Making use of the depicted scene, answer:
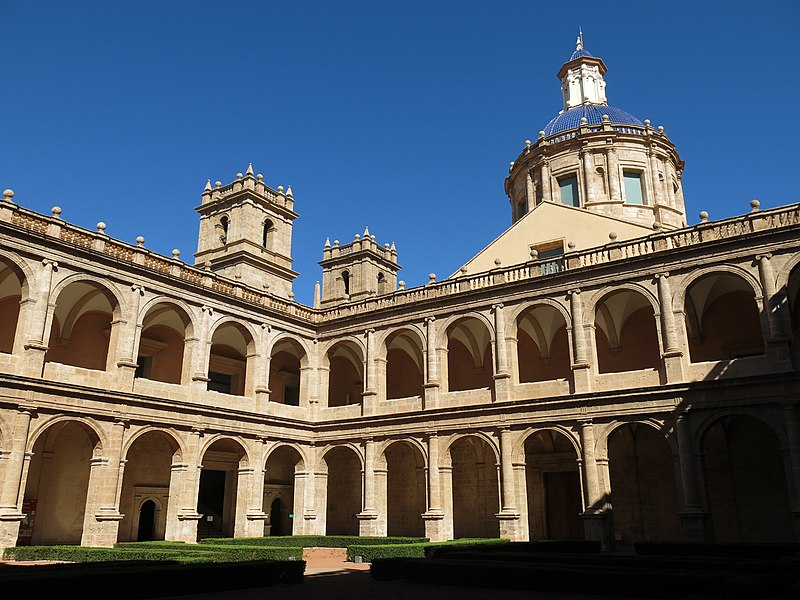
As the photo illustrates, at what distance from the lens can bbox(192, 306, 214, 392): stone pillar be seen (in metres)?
25.8

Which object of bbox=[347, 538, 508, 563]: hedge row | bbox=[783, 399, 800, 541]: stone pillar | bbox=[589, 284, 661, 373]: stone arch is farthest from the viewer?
bbox=[589, 284, 661, 373]: stone arch

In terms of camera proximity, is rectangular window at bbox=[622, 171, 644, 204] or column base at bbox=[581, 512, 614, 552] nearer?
column base at bbox=[581, 512, 614, 552]

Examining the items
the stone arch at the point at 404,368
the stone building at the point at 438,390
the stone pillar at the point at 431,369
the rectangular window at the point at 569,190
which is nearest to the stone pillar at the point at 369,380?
the stone building at the point at 438,390

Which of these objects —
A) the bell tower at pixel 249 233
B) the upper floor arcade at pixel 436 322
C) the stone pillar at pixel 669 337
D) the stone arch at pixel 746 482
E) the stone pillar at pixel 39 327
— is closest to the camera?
the stone pillar at pixel 39 327

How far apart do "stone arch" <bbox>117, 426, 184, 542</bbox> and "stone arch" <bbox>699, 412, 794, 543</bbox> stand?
20106 mm

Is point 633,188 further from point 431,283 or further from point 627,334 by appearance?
point 431,283

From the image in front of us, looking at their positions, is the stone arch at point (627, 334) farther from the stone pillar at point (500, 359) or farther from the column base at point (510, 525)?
the column base at point (510, 525)

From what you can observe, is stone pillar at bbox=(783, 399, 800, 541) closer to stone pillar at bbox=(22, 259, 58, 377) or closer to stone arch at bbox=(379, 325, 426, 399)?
stone arch at bbox=(379, 325, 426, 399)

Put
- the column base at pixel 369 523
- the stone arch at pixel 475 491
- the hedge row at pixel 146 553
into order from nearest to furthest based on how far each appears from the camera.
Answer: the hedge row at pixel 146 553, the column base at pixel 369 523, the stone arch at pixel 475 491

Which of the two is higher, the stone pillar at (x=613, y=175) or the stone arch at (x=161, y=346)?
the stone pillar at (x=613, y=175)

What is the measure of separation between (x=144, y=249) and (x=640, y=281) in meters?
18.1

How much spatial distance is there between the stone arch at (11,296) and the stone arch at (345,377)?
1415 centimetres

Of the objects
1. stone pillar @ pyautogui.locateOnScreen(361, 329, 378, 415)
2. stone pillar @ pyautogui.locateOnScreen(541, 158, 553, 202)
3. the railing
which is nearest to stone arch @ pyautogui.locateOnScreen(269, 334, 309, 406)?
the railing

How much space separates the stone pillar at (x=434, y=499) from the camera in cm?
2554
